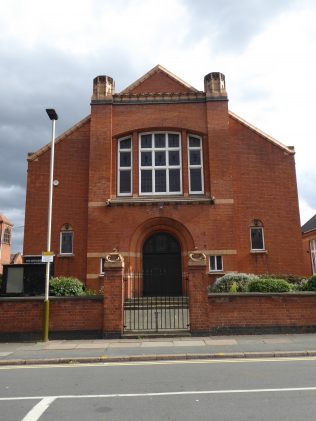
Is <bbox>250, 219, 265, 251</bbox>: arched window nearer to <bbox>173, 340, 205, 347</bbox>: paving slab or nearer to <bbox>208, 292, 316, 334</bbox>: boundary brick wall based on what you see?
<bbox>208, 292, 316, 334</bbox>: boundary brick wall

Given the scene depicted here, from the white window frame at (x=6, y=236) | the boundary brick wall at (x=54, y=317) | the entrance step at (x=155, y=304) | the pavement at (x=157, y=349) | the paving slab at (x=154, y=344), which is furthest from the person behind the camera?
the white window frame at (x=6, y=236)

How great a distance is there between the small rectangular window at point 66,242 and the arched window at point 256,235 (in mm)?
9577

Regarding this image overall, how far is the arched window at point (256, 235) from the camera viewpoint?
69.5ft

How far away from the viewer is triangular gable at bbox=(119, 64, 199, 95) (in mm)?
23469

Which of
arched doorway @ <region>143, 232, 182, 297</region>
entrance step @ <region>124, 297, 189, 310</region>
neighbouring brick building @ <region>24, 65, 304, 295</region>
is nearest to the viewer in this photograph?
entrance step @ <region>124, 297, 189, 310</region>

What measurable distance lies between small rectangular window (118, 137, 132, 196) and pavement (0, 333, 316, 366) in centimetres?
1044

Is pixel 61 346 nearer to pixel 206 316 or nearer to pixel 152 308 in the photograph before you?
pixel 206 316

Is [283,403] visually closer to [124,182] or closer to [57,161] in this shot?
[124,182]

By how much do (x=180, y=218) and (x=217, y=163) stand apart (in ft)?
11.7

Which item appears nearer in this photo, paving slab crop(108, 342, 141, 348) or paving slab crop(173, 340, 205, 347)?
paving slab crop(108, 342, 141, 348)

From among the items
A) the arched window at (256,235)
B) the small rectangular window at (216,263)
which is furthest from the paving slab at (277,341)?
the arched window at (256,235)

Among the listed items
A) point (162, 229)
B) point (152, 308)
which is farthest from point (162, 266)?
point (152, 308)

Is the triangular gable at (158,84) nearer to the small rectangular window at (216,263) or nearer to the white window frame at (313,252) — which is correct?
the small rectangular window at (216,263)

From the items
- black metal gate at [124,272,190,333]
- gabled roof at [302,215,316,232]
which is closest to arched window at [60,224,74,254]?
black metal gate at [124,272,190,333]
